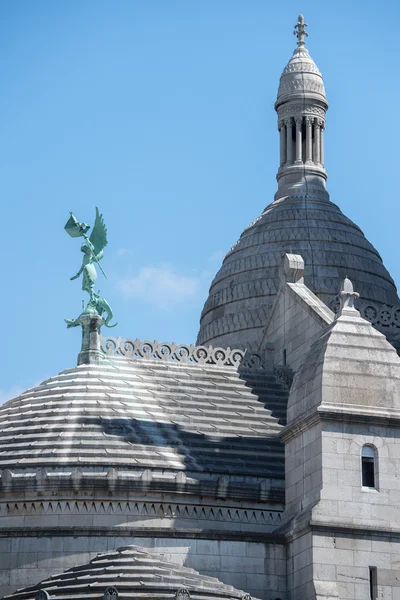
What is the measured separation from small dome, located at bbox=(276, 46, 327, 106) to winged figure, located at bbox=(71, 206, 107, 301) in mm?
26733

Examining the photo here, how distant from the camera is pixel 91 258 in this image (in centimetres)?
5944

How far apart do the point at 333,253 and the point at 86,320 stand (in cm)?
2367

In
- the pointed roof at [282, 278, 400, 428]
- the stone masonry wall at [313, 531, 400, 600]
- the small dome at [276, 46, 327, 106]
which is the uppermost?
the small dome at [276, 46, 327, 106]

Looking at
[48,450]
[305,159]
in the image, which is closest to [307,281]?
[305,159]

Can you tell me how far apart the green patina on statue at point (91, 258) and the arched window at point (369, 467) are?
11373 millimetres

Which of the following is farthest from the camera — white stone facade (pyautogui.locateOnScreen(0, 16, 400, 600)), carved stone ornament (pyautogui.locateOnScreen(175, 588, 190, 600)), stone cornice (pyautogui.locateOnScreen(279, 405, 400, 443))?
stone cornice (pyautogui.locateOnScreen(279, 405, 400, 443))

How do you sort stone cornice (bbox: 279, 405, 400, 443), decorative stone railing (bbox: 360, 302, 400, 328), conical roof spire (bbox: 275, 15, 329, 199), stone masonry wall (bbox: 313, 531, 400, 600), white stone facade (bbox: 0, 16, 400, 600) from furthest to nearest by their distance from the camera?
conical roof spire (bbox: 275, 15, 329, 199) < decorative stone railing (bbox: 360, 302, 400, 328) < stone cornice (bbox: 279, 405, 400, 443) < white stone facade (bbox: 0, 16, 400, 600) < stone masonry wall (bbox: 313, 531, 400, 600)

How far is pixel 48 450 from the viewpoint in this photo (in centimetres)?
5266

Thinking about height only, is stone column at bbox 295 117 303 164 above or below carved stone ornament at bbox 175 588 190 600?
above

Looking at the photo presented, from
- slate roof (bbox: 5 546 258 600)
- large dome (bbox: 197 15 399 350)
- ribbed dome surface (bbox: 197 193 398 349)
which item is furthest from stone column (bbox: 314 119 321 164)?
slate roof (bbox: 5 546 258 600)

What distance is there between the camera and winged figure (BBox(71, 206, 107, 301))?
59.1m

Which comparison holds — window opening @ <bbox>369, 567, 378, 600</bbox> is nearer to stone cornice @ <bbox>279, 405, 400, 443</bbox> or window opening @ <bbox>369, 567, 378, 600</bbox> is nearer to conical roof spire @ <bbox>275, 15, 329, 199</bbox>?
stone cornice @ <bbox>279, 405, 400, 443</bbox>

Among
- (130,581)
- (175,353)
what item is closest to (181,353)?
(175,353)

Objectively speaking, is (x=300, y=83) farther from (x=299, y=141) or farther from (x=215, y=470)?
(x=215, y=470)
